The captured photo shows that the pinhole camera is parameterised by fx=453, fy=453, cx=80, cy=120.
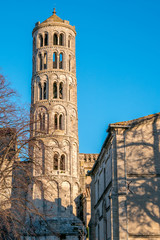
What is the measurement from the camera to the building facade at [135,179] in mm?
24297

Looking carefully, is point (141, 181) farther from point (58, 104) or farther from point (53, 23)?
point (53, 23)

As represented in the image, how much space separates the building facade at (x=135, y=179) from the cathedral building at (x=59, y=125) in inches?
1147

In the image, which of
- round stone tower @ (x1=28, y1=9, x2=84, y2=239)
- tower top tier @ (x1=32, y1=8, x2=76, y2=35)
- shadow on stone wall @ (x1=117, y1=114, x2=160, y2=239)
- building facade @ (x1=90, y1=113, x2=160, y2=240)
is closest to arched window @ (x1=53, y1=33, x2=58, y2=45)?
round stone tower @ (x1=28, y1=9, x2=84, y2=239)

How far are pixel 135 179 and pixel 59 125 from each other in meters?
36.5

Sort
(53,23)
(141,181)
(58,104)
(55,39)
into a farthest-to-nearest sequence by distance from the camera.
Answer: (55,39) < (53,23) < (58,104) < (141,181)

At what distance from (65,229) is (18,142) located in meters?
36.9

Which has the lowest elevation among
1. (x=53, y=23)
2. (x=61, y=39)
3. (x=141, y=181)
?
(x=141, y=181)

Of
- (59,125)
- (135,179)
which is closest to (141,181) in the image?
(135,179)

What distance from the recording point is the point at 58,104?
61094 mm

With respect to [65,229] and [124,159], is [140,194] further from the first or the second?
[65,229]

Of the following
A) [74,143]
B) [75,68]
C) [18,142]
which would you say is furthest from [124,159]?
[75,68]

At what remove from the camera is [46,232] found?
54.4 metres

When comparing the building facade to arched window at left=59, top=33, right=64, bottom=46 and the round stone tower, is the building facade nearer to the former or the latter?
the round stone tower

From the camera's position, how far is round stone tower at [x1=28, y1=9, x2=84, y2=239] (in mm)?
56719
